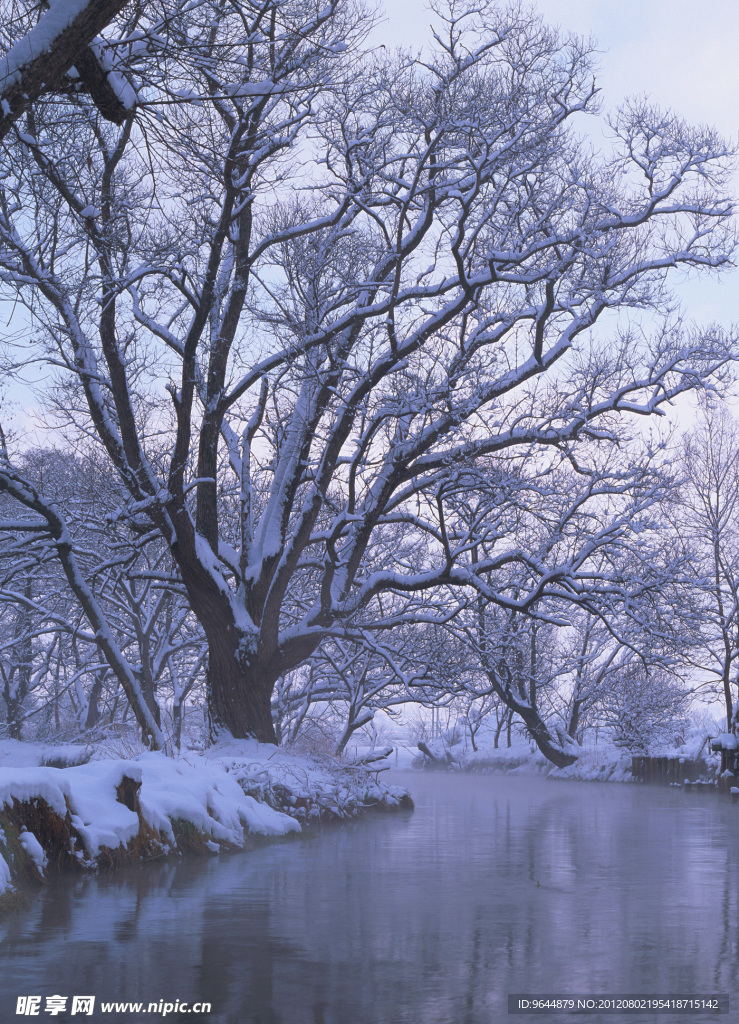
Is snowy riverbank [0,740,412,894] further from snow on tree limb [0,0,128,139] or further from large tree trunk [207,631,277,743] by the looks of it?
snow on tree limb [0,0,128,139]

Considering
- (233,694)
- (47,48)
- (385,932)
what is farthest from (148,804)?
(47,48)

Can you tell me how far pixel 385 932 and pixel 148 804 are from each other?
435 cm

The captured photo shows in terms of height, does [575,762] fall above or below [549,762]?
above

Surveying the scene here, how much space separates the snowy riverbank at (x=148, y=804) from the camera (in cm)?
→ 868

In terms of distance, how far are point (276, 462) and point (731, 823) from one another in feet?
32.4

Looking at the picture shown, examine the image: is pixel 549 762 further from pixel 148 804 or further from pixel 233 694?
pixel 148 804

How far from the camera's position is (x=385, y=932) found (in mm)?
6820

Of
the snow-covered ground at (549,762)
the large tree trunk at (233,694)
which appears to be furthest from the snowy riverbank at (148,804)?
the snow-covered ground at (549,762)

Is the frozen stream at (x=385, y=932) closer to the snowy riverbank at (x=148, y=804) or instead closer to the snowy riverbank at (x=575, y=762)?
the snowy riverbank at (x=148, y=804)

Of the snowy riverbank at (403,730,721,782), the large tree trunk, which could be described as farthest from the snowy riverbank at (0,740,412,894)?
the snowy riverbank at (403,730,721,782)

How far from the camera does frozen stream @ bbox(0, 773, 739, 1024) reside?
5.14 m

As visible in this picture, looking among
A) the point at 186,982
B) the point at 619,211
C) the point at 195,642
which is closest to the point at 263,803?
the point at 186,982

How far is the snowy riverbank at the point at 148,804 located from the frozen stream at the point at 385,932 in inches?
14.8

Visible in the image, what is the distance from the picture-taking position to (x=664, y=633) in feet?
53.6
